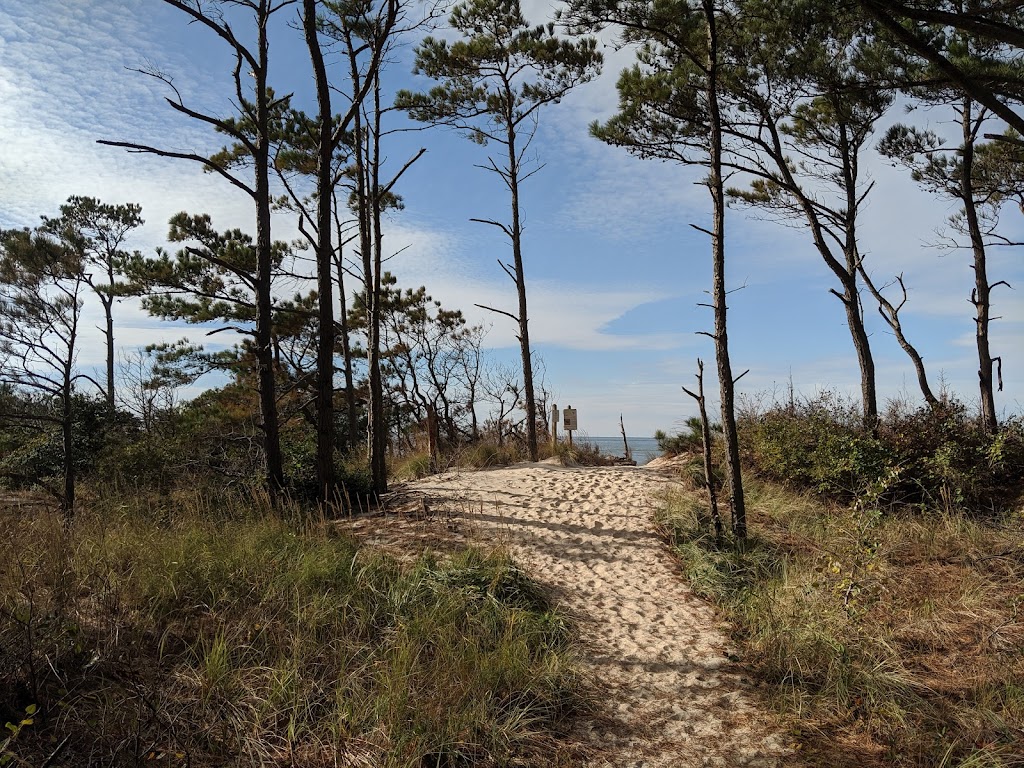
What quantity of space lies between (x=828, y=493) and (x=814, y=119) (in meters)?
7.77

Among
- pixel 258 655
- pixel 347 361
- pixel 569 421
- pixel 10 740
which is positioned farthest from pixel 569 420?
pixel 10 740

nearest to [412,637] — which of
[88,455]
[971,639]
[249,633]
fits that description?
[249,633]

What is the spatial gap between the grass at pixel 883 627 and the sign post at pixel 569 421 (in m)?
6.55

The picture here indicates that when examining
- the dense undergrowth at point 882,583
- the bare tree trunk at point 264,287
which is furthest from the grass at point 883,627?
the bare tree trunk at point 264,287

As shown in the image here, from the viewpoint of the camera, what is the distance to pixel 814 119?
12.5 m

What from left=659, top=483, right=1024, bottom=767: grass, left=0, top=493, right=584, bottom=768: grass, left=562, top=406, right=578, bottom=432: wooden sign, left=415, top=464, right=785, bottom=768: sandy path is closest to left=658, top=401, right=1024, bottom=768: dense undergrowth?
left=659, top=483, right=1024, bottom=767: grass

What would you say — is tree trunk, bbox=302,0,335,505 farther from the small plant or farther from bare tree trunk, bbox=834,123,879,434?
bare tree trunk, bbox=834,123,879,434

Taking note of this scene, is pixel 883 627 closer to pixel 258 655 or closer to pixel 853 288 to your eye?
pixel 258 655

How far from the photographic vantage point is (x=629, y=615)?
568cm

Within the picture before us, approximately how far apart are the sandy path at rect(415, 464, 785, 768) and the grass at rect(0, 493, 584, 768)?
16.5 inches

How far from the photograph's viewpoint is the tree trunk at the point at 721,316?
24.1 feet

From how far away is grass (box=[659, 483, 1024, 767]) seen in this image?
391 centimetres

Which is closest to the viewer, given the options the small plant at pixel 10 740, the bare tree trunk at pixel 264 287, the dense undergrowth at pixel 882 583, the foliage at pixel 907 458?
the small plant at pixel 10 740

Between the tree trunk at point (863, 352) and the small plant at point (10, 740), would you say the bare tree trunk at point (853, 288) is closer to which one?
the tree trunk at point (863, 352)
